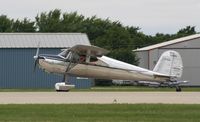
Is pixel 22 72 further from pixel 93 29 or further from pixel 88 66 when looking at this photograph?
pixel 93 29

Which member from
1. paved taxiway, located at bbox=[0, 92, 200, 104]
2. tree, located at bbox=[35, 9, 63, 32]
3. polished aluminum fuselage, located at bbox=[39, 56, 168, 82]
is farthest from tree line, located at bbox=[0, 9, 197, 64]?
paved taxiway, located at bbox=[0, 92, 200, 104]

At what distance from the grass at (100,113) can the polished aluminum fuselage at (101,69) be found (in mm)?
17032

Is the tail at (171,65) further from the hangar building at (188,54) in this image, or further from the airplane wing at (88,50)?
the hangar building at (188,54)

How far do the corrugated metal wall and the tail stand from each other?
38.1ft

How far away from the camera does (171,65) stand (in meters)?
42.4

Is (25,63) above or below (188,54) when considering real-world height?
below

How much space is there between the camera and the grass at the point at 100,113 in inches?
658

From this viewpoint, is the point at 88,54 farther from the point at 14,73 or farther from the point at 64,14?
the point at 64,14

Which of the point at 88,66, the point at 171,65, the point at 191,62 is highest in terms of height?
the point at 191,62

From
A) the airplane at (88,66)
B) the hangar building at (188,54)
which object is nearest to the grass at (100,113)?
the airplane at (88,66)

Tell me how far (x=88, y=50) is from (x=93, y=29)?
222ft

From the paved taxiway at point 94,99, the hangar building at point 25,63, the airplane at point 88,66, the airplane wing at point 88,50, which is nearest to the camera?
the paved taxiway at point 94,99

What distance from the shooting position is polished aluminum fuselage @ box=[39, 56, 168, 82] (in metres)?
37.9

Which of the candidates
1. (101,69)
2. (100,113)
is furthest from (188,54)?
(100,113)
